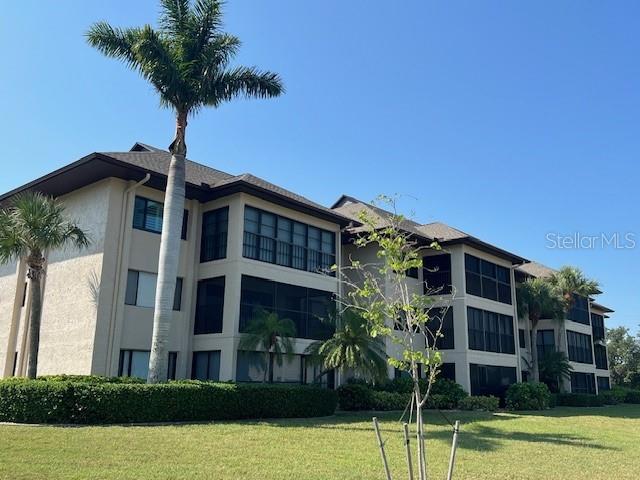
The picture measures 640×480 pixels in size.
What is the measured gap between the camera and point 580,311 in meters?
48.2

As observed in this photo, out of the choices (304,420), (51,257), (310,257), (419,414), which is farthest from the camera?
(310,257)

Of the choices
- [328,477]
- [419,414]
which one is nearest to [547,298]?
[328,477]

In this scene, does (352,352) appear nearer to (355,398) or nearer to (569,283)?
(355,398)

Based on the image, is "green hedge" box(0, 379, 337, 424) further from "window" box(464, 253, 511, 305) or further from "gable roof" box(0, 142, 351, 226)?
"window" box(464, 253, 511, 305)

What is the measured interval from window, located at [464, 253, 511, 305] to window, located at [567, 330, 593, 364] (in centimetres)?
1278

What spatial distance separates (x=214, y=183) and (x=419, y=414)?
19.8 meters

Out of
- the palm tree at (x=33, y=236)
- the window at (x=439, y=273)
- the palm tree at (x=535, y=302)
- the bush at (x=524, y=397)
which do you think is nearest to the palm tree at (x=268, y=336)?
the palm tree at (x=33, y=236)

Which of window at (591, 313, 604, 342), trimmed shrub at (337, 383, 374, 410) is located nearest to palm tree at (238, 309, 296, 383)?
trimmed shrub at (337, 383, 374, 410)

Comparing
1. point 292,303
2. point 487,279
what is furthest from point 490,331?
point 292,303

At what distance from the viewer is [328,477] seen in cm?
1040

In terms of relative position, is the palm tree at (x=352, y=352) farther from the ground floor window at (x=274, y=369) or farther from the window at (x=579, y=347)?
the window at (x=579, y=347)

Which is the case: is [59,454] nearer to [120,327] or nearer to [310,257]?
[120,327]

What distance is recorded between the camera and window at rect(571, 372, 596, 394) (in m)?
45.1

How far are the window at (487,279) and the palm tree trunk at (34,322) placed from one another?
21810mm
